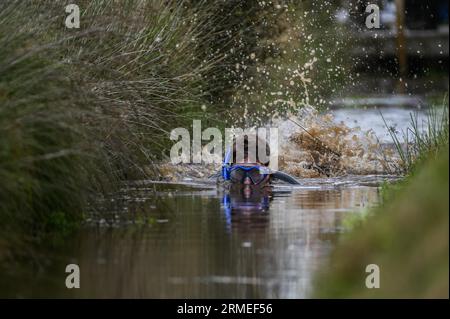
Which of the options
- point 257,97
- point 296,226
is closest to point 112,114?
point 296,226

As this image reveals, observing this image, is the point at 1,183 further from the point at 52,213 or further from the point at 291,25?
the point at 291,25

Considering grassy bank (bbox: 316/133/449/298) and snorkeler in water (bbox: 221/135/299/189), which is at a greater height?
snorkeler in water (bbox: 221/135/299/189)

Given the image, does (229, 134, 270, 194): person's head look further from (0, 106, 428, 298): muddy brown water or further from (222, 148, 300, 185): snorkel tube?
(0, 106, 428, 298): muddy brown water

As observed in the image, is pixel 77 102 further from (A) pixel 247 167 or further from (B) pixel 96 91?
(A) pixel 247 167

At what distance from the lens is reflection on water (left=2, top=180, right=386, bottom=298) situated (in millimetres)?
10188

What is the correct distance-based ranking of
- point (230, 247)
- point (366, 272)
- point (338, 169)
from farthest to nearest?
point (338, 169) → point (230, 247) → point (366, 272)

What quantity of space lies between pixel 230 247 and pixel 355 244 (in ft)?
10.2

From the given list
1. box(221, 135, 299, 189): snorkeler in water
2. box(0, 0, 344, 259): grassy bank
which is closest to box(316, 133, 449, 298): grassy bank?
box(0, 0, 344, 259): grassy bank

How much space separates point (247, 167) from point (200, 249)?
6.76 meters

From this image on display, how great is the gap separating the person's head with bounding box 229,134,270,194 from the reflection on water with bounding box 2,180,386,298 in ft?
5.60

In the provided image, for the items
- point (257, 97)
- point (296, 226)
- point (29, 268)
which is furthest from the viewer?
point (257, 97)

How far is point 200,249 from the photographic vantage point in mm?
12133

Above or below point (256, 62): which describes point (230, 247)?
below

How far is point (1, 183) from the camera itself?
11383mm
